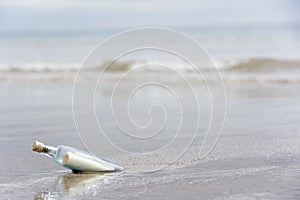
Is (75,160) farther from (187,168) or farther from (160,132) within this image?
(160,132)

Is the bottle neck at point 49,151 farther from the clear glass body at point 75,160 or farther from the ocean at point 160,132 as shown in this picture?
the ocean at point 160,132

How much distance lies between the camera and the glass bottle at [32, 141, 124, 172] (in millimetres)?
3836

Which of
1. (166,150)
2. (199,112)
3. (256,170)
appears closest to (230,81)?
(199,112)

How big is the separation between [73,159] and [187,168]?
74cm

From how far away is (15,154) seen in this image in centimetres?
458

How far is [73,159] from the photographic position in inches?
151

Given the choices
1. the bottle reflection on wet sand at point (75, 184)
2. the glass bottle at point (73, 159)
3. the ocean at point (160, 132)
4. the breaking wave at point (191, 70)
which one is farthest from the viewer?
the breaking wave at point (191, 70)

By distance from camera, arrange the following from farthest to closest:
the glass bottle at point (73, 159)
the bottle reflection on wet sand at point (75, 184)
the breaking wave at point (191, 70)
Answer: the breaking wave at point (191, 70), the glass bottle at point (73, 159), the bottle reflection on wet sand at point (75, 184)

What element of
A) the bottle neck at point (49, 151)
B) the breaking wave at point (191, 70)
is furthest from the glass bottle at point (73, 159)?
the breaking wave at point (191, 70)

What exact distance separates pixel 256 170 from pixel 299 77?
7335 millimetres

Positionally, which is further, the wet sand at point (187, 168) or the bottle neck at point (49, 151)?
the bottle neck at point (49, 151)

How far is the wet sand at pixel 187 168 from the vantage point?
3.46m

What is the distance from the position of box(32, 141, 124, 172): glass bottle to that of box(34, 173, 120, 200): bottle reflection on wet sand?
45 millimetres

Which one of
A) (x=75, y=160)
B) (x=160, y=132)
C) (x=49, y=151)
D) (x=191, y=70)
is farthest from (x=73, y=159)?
(x=191, y=70)
